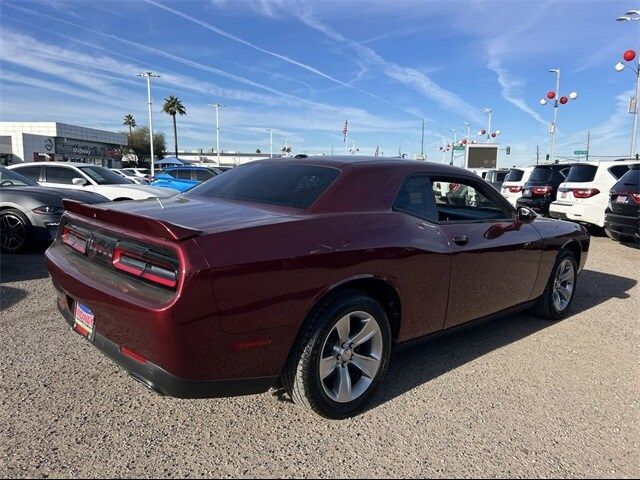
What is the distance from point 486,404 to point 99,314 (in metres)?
2.38

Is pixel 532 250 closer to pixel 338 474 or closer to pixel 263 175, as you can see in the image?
pixel 263 175

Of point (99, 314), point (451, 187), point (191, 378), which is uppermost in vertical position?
point (451, 187)

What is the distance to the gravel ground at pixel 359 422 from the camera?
2.35 metres

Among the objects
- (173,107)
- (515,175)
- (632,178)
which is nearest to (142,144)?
(173,107)

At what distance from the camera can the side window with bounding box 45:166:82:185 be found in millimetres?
9633

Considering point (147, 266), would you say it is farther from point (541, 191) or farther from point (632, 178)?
point (541, 191)

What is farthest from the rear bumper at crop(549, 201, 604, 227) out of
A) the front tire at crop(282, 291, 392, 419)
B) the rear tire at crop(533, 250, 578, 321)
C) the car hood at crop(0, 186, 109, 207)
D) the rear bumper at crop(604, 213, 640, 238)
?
the car hood at crop(0, 186, 109, 207)

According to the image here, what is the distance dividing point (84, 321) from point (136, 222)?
71 cm

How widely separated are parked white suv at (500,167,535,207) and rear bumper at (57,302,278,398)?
1383 centimetres

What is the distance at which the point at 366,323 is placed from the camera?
9.30ft

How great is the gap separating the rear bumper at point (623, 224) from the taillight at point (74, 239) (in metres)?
8.73

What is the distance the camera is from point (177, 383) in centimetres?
224

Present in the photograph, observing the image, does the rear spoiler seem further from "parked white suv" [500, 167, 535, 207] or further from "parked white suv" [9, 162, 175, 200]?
"parked white suv" [500, 167, 535, 207]

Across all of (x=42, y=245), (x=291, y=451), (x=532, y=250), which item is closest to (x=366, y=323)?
(x=291, y=451)
